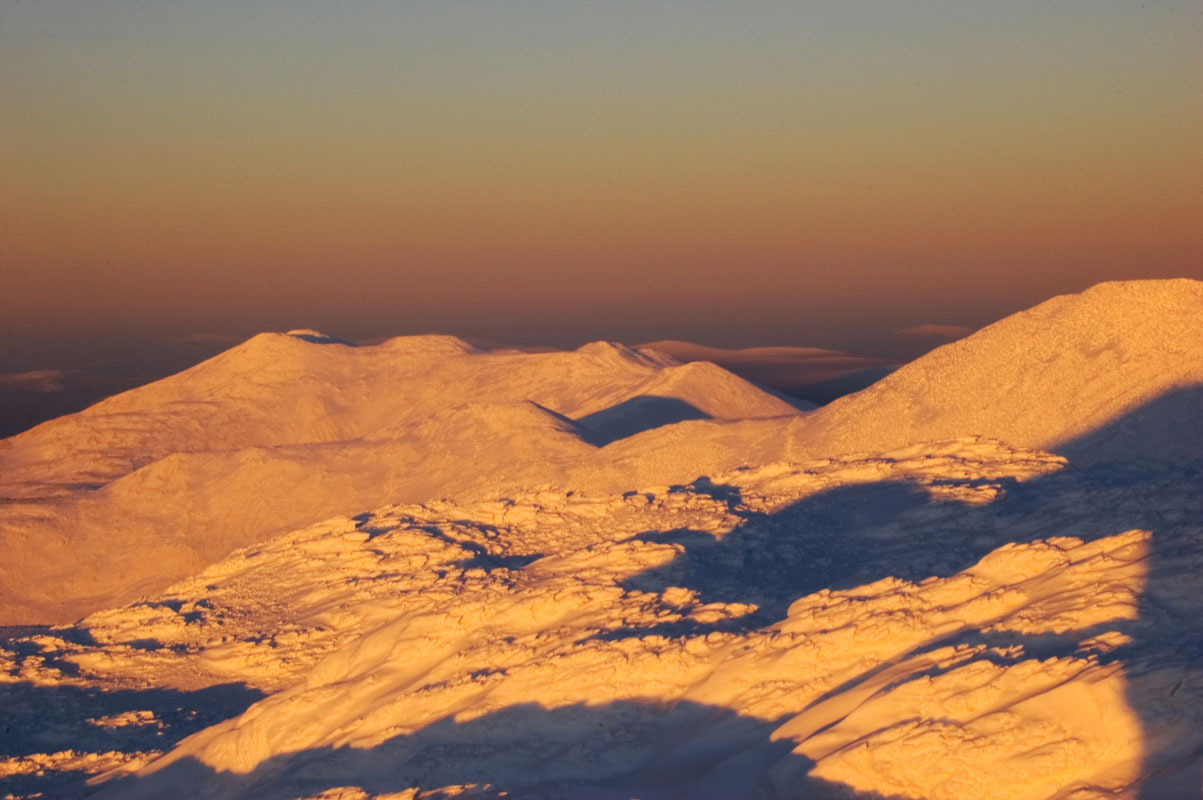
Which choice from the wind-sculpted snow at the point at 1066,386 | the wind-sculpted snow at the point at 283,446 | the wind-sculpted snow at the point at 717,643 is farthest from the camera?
the wind-sculpted snow at the point at 283,446

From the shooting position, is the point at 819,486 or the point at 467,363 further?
the point at 467,363

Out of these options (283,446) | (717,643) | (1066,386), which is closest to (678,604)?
(717,643)

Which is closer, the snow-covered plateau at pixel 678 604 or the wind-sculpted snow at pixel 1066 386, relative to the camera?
the snow-covered plateau at pixel 678 604

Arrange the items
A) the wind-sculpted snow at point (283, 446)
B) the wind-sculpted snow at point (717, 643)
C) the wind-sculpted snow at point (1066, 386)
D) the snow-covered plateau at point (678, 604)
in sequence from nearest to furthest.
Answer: the wind-sculpted snow at point (717, 643) < the snow-covered plateau at point (678, 604) < the wind-sculpted snow at point (1066, 386) < the wind-sculpted snow at point (283, 446)

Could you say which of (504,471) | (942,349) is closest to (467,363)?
(504,471)

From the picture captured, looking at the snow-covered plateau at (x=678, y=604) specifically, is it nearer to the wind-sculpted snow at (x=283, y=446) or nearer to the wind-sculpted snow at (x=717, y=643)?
the wind-sculpted snow at (x=717, y=643)

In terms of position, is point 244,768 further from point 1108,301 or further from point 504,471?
point 1108,301

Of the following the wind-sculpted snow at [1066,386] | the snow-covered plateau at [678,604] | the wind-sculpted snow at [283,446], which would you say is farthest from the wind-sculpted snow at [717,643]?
the wind-sculpted snow at [283,446]

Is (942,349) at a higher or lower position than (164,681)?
higher

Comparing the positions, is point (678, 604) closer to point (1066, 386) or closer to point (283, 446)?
point (1066, 386)
